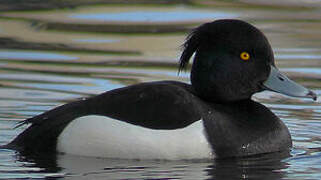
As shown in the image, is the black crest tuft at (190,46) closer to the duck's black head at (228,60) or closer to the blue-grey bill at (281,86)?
the duck's black head at (228,60)

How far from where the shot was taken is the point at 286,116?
1070 centimetres

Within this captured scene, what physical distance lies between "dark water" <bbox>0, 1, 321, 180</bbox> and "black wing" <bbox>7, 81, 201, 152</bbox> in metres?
0.17

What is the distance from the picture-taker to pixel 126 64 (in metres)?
13.2

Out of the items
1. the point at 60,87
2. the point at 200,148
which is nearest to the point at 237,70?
the point at 200,148

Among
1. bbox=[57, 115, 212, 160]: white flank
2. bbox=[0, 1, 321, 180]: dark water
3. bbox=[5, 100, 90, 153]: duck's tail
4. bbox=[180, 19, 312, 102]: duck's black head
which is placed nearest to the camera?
bbox=[0, 1, 321, 180]: dark water

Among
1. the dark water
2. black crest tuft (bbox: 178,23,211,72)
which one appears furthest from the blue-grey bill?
black crest tuft (bbox: 178,23,211,72)

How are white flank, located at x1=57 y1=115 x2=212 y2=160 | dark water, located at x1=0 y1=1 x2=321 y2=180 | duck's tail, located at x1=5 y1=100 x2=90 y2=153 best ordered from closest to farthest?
dark water, located at x1=0 y1=1 x2=321 y2=180, white flank, located at x1=57 y1=115 x2=212 y2=160, duck's tail, located at x1=5 y1=100 x2=90 y2=153

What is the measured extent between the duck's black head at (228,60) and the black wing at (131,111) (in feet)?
0.68

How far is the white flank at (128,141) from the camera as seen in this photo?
877 cm

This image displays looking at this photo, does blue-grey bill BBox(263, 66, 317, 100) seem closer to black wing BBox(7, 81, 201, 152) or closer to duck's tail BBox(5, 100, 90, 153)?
black wing BBox(7, 81, 201, 152)

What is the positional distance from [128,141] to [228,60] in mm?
1085

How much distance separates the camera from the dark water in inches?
341

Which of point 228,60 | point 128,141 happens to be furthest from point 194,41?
point 128,141

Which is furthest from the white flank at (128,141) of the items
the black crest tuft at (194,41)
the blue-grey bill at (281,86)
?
the blue-grey bill at (281,86)
